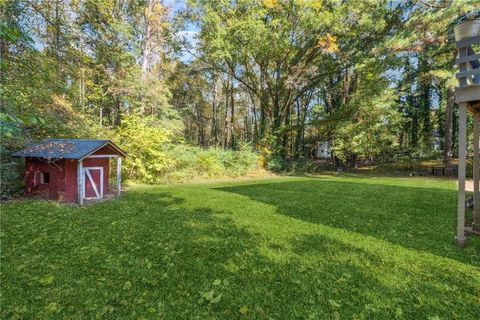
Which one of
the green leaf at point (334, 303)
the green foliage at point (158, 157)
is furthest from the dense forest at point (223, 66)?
the green leaf at point (334, 303)

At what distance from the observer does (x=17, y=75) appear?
8.52 metres

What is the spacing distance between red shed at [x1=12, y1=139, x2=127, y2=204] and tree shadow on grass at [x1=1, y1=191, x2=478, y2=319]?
10.2 ft

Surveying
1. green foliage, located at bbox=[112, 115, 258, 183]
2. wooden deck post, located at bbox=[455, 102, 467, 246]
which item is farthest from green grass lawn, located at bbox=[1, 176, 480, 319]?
green foliage, located at bbox=[112, 115, 258, 183]

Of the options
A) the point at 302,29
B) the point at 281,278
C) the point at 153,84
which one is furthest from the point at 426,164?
the point at 281,278

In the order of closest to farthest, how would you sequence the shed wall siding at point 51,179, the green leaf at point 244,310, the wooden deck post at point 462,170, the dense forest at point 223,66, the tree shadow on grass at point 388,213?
the green leaf at point 244,310, the wooden deck post at point 462,170, the tree shadow on grass at point 388,213, the shed wall siding at point 51,179, the dense forest at point 223,66

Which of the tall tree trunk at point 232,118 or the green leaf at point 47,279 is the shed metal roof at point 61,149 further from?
the tall tree trunk at point 232,118

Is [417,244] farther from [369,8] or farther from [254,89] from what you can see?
[254,89]

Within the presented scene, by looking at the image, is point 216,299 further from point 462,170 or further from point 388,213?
point 388,213

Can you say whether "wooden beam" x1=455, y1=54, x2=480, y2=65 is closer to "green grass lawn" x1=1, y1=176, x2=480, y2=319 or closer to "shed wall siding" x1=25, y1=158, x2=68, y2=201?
"green grass lawn" x1=1, y1=176, x2=480, y2=319

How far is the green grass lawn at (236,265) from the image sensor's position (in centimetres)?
306

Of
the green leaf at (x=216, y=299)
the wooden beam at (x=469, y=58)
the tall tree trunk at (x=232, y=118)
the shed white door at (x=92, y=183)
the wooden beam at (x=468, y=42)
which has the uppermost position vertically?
the tall tree trunk at (x=232, y=118)

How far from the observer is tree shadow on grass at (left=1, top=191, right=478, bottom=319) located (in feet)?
9.92

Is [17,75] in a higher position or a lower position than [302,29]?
lower

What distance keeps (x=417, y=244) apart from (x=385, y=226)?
1.19 meters
